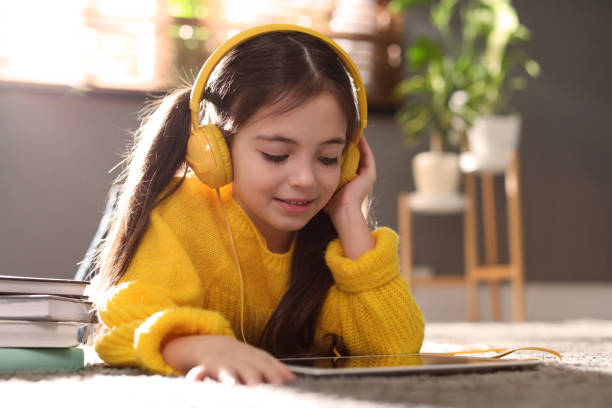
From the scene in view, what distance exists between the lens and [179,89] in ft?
3.50

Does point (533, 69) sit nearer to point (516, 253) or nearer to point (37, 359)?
point (516, 253)

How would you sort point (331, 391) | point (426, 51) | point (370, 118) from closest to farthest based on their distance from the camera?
point (331, 391) < point (426, 51) < point (370, 118)

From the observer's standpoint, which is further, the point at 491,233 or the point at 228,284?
the point at 491,233

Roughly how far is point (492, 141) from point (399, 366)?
2.14 metres

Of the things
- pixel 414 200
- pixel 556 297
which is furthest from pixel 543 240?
pixel 414 200

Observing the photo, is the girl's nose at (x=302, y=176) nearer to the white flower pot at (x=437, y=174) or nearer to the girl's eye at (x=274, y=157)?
the girl's eye at (x=274, y=157)

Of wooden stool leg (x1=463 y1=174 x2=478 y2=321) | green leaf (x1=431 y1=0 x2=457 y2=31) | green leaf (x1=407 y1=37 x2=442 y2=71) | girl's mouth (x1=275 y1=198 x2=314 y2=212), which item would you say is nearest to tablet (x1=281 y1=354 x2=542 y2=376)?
girl's mouth (x1=275 y1=198 x2=314 y2=212)

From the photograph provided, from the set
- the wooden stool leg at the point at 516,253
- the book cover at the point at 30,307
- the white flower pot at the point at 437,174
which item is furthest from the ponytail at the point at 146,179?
the wooden stool leg at the point at 516,253

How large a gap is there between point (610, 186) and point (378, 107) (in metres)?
1.28

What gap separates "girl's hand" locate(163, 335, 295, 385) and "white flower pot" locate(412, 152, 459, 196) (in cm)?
208

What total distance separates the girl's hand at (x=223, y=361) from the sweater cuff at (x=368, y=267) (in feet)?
0.96

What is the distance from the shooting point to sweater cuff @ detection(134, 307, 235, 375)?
72 centimetres

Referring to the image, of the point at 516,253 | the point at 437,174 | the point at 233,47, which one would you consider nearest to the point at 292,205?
the point at 233,47

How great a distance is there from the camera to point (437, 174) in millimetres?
2680
